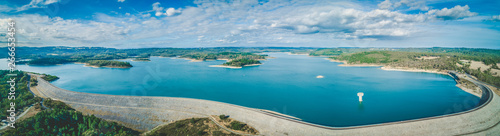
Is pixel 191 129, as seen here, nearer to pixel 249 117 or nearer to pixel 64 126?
pixel 249 117

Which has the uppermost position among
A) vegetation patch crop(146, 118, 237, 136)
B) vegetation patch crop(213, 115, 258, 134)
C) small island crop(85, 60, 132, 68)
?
small island crop(85, 60, 132, 68)

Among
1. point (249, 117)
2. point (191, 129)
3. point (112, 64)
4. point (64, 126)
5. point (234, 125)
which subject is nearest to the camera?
point (234, 125)

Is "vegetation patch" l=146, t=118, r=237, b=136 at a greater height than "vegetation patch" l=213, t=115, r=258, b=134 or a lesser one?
lesser

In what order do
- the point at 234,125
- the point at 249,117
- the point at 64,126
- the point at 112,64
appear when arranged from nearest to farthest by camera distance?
1. the point at 234,125
2. the point at 64,126
3. the point at 249,117
4. the point at 112,64

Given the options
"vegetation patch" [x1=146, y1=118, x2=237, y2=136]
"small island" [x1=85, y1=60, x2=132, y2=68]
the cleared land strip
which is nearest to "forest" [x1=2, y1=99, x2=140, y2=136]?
"vegetation patch" [x1=146, y1=118, x2=237, y2=136]

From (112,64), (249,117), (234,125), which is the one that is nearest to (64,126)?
(234,125)

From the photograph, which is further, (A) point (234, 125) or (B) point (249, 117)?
(B) point (249, 117)

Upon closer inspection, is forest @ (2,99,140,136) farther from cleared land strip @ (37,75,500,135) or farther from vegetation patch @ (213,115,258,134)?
vegetation patch @ (213,115,258,134)

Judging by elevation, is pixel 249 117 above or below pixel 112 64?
below

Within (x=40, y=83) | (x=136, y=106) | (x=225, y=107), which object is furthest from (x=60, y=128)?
(x=40, y=83)

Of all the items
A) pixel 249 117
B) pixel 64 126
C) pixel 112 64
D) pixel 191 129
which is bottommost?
pixel 191 129
